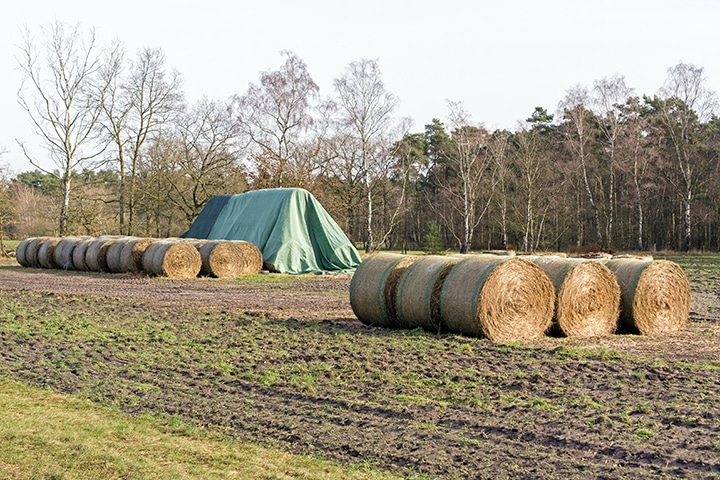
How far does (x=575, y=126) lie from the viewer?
141 ft

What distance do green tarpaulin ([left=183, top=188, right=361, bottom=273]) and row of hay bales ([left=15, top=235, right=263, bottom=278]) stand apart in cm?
120

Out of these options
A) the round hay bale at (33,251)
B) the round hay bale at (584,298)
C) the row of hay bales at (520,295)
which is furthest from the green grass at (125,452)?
the round hay bale at (33,251)

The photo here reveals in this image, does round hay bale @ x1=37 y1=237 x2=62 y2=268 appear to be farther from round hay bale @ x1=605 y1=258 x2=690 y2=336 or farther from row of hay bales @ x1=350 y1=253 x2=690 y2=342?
round hay bale @ x1=605 y1=258 x2=690 y2=336

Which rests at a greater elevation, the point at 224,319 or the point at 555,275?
the point at 555,275

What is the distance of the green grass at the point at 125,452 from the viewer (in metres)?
4.66

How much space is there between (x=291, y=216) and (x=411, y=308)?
15.8m

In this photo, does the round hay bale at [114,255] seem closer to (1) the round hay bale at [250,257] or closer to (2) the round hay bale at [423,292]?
(1) the round hay bale at [250,257]

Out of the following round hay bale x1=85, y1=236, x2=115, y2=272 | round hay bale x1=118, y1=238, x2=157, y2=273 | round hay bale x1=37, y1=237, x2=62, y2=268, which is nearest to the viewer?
round hay bale x1=118, y1=238, x2=157, y2=273

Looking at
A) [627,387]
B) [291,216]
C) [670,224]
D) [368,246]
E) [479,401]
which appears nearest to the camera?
[479,401]

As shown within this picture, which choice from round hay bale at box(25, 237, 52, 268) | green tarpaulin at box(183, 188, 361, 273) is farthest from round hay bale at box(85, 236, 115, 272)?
green tarpaulin at box(183, 188, 361, 273)

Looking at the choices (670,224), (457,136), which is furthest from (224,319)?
(670,224)

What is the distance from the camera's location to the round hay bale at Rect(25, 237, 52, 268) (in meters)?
28.7

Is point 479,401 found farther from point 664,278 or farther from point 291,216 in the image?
point 291,216

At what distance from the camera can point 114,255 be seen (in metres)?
24.0
